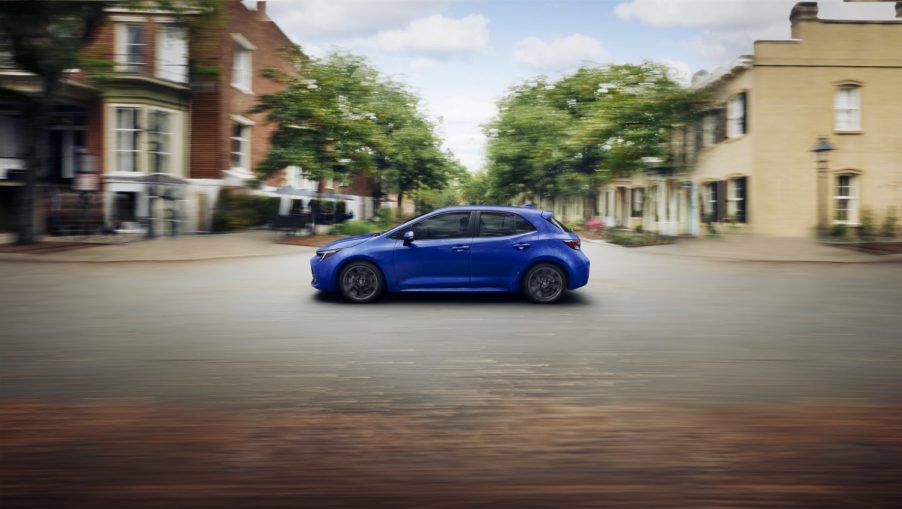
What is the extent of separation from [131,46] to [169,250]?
1158 cm

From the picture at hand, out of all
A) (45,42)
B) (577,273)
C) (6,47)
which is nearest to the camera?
(577,273)

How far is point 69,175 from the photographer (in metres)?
27.2

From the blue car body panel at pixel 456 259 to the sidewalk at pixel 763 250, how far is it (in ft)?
36.2

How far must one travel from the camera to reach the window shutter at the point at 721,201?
29.0 metres

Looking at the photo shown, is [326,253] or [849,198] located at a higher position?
[849,198]

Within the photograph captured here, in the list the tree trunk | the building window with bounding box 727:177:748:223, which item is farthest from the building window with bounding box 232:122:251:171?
the building window with bounding box 727:177:748:223

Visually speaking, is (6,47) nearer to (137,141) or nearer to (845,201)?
(137,141)

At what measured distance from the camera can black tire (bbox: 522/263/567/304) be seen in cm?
1045

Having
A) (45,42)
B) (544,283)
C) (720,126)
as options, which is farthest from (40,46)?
(720,126)

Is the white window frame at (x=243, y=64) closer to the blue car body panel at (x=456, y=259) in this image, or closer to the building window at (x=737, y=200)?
the building window at (x=737, y=200)

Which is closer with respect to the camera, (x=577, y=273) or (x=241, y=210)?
(x=577, y=273)

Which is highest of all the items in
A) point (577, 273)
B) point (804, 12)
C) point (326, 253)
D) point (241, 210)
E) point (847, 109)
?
point (804, 12)

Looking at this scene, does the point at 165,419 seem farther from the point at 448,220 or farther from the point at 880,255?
the point at 880,255

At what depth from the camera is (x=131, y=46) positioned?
2705 centimetres
